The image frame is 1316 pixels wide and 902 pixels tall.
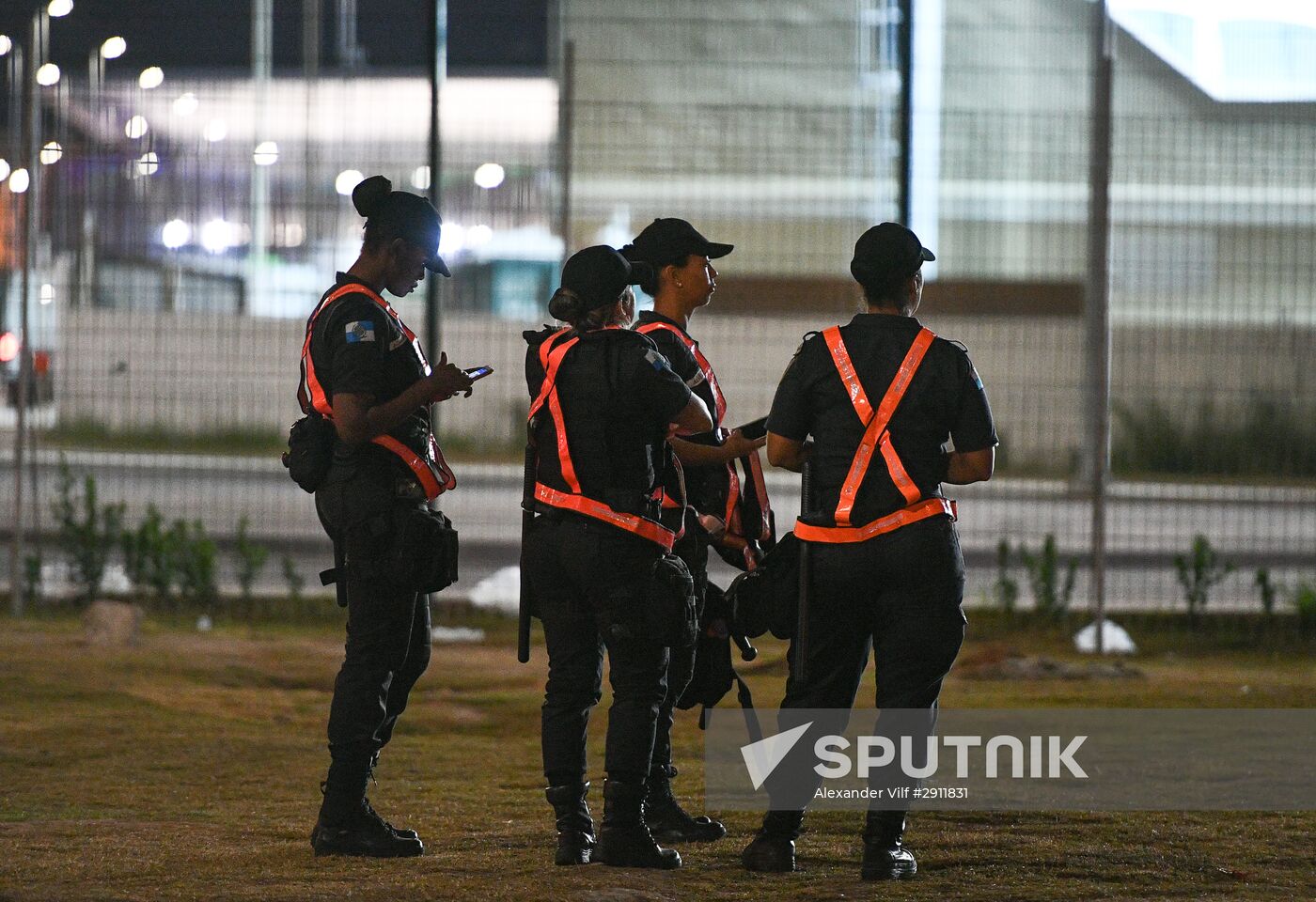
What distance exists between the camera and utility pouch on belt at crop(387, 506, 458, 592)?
4246 mm

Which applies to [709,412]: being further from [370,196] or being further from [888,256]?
[370,196]

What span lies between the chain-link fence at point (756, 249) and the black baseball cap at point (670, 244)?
4.43 metres

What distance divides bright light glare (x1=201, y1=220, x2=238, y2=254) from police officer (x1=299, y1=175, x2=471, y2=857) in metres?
4.93

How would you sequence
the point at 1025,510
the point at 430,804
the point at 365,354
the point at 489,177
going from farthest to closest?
the point at 1025,510 → the point at 489,177 → the point at 430,804 → the point at 365,354

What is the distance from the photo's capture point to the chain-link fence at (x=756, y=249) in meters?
9.13

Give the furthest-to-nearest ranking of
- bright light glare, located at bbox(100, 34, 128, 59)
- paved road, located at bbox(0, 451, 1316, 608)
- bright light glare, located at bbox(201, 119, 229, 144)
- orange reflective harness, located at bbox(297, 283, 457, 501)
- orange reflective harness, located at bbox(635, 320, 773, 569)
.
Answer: bright light glare, located at bbox(100, 34, 128, 59)
paved road, located at bbox(0, 451, 1316, 608)
bright light glare, located at bbox(201, 119, 229, 144)
orange reflective harness, located at bbox(635, 320, 773, 569)
orange reflective harness, located at bbox(297, 283, 457, 501)

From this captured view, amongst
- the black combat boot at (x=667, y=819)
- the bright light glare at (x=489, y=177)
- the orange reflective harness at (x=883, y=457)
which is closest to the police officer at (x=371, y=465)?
the black combat boot at (x=667, y=819)

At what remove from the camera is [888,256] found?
416cm

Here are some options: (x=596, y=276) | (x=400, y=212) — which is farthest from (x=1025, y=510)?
(x=400, y=212)

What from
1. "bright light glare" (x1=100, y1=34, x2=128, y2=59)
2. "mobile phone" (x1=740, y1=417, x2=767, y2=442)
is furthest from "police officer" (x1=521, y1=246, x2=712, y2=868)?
"bright light glare" (x1=100, y1=34, x2=128, y2=59)

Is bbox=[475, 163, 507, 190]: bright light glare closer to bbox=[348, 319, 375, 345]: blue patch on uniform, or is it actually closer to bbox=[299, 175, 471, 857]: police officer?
bbox=[299, 175, 471, 857]: police officer

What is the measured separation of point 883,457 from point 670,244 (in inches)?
39.5

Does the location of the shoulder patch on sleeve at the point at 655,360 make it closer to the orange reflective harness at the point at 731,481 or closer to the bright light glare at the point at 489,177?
the orange reflective harness at the point at 731,481

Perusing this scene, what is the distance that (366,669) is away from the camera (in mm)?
4348
